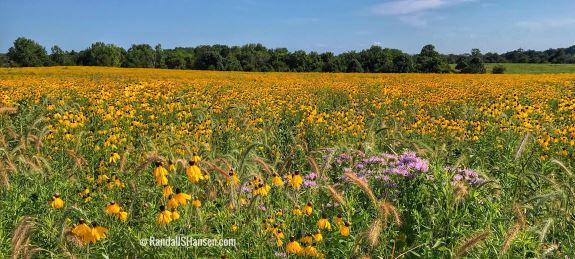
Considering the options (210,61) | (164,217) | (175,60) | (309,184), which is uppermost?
(175,60)

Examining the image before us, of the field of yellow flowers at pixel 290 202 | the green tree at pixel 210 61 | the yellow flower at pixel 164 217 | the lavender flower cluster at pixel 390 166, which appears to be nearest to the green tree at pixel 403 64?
the green tree at pixel 210 61

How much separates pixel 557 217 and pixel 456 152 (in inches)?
139

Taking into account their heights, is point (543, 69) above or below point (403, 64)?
below

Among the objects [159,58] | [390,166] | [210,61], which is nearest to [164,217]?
[390,166]

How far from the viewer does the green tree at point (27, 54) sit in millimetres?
73500

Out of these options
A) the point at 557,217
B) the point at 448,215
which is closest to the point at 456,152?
the point at 557,217

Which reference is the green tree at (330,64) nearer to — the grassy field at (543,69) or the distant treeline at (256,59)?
the distant treeline at (256,59)

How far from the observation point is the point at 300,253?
116 inches

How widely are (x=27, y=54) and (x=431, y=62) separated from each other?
6094 cm

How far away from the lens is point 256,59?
224 ft

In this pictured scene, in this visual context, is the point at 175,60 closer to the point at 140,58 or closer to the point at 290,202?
the point at 140,58

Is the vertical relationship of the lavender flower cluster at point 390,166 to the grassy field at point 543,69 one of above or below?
above

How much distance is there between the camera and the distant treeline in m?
60.8

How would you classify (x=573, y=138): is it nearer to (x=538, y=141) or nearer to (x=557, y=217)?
(x=538, y=141)
